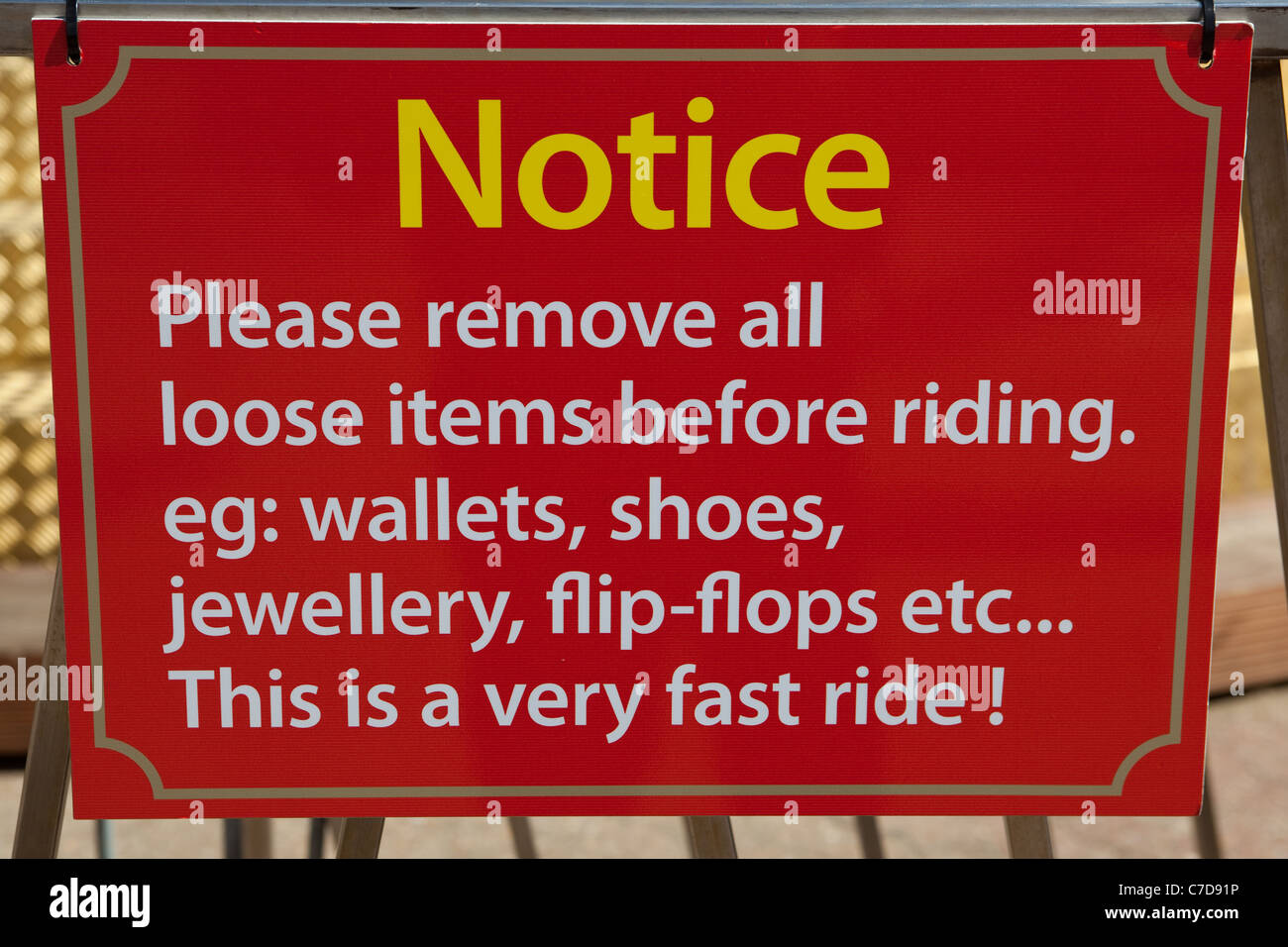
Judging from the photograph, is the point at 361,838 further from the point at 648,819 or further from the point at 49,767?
the point at 648,819

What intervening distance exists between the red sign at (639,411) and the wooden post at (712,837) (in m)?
0.23

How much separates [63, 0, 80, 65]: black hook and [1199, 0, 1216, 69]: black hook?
1157mm

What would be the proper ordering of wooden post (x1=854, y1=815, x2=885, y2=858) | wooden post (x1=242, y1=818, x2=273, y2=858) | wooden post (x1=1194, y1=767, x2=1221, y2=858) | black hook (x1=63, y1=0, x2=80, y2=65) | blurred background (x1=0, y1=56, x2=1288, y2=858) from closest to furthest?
black hook (x1=63, y1=0, x2=80, y2=65), wooden post (x1=242, y1=818, x2=273, y2=858), wooden post (x1=1194, y1=767, x2=1221, y2=858), wooden post (x1=854, y1=815, x2=885, y2=858), blurred background (x1=0, y1=56, x2=1288, y2=858)

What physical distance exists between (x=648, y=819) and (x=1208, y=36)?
3.23 metres

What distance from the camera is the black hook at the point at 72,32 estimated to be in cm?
124

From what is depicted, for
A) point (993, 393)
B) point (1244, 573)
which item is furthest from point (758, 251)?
point (1244, 573)

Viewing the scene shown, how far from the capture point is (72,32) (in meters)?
1.25

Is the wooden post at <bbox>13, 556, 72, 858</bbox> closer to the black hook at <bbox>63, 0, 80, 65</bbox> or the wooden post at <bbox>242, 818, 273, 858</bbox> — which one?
the black hook at <bbox>63, 0, 80, 65</bbox>

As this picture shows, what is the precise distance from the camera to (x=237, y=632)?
135cm

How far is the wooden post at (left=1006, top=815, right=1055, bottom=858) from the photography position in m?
1.63

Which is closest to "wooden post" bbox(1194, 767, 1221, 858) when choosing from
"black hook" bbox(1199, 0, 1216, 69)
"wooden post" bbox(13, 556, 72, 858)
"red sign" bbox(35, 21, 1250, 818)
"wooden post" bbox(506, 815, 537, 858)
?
"wooden post" bbox(506, 815, 537, 858)

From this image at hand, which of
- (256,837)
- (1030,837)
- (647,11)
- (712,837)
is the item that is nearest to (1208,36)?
(647,11)

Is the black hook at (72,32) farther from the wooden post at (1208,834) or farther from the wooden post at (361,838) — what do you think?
the wooden post at (1208,834)

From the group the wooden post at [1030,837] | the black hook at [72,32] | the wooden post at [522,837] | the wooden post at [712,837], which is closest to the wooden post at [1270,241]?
the wooden post at [1030,837]
